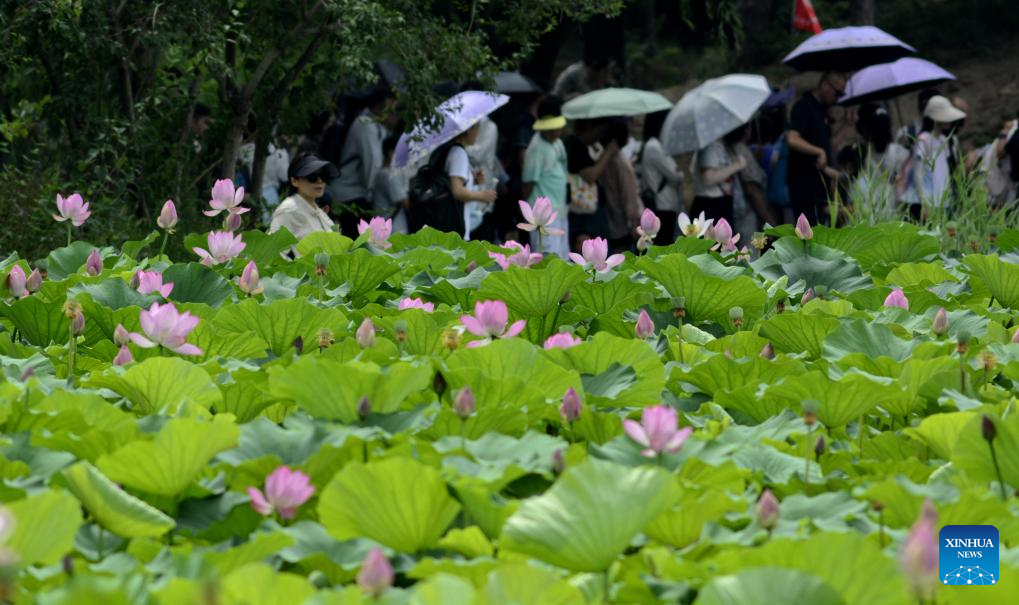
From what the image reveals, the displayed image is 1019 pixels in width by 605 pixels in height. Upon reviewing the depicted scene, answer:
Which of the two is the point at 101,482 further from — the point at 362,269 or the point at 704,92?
the point at 704,92

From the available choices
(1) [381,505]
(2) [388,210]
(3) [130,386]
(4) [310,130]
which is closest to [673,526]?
(1) [381,505]

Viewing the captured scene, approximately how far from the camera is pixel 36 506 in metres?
1.73

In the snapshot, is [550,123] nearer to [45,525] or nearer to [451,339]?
[451,339]

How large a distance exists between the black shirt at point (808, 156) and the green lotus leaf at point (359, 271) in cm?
750

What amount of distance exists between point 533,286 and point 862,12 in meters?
21.3

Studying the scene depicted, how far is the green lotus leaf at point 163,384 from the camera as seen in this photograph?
2.53 metres

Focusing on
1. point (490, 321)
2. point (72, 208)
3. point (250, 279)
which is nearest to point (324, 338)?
point (490, 321)

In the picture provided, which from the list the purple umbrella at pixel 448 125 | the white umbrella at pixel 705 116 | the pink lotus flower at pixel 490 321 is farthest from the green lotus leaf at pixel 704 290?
the white umbrella at pixel 705 116

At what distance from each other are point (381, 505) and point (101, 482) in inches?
14.1

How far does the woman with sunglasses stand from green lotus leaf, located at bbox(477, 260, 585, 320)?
3.57 m

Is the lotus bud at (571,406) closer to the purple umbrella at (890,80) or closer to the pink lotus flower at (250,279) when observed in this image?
the pink lotus flower at (250,279)

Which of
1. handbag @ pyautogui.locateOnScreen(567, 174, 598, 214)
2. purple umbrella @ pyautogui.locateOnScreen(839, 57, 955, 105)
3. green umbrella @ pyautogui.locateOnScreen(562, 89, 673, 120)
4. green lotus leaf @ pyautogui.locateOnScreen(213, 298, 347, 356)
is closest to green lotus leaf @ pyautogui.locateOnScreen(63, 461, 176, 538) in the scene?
green lotus leaf @ pyautogui.locateOnScreen(213, 298, 347, 356)

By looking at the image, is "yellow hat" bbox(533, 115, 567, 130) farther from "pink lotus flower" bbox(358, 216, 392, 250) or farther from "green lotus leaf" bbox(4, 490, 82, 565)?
"green lotus leaf" bbox(4, 490, 82, 565)

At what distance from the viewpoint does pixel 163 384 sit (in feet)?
8.43
